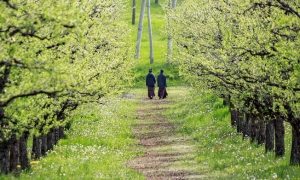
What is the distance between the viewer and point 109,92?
28203mm

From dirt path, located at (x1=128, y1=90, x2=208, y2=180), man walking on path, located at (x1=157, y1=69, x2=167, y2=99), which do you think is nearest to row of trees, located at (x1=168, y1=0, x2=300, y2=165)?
dirt path, located at (x1=128, y1=90, x2=208, y2=180)

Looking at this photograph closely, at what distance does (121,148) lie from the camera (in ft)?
97.7

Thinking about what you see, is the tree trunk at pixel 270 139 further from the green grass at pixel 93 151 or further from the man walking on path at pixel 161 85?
the man walking on path at pixel 161 85

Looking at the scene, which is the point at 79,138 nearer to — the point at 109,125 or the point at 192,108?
the point at 109,125

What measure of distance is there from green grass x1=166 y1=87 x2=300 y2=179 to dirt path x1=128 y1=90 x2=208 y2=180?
0.59 m

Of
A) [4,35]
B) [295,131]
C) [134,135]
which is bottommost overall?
[134,135]

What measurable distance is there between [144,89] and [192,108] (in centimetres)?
1741

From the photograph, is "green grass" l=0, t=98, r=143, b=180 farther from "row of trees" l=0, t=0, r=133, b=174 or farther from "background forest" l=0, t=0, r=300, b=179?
"row of trees" l=0, t=0, r=133, b=174

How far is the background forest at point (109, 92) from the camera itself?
37.0 feet

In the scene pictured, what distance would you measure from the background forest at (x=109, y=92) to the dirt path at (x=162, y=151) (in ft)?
2.23

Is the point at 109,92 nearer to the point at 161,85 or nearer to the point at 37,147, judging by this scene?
the point at 37,147

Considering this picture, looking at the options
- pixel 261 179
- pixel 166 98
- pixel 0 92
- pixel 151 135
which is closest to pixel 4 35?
pixel 0 92

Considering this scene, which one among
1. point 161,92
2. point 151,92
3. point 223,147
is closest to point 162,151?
point 223,147

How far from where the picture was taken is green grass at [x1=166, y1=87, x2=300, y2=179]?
18938 millimetres
